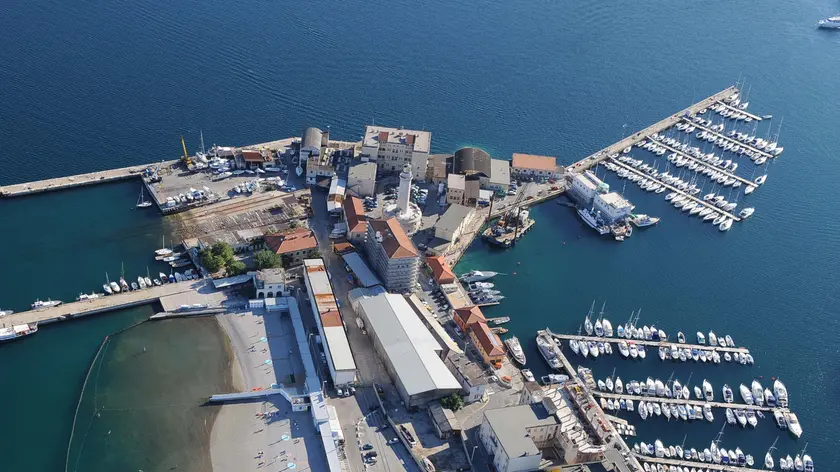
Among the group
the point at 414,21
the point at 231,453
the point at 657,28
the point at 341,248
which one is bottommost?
the point at 231,453

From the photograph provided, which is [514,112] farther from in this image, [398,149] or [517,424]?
[517,424]

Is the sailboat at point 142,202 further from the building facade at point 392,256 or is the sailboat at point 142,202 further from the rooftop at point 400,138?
the building facade at point 392,256

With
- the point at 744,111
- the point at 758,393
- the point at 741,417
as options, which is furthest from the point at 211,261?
the point at 744,111

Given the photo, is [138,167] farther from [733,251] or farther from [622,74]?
[622,74]

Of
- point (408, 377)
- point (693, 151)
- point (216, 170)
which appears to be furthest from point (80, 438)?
point (693, 151)

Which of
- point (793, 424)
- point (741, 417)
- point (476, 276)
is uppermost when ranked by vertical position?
point (476, 276)

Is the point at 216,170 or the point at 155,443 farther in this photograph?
the point at 216,170
